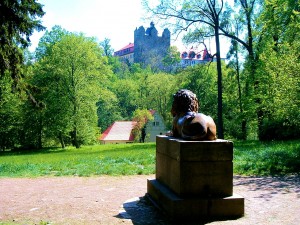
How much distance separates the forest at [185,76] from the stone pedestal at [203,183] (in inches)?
340

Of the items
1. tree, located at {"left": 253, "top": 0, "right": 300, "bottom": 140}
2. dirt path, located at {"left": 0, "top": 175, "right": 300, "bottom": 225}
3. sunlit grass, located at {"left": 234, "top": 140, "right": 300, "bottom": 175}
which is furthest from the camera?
tree, located at {"left": 253, "top": 0, "right": 300, "bottom": 140}

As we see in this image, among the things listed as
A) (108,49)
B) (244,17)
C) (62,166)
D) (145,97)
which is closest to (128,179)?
(62,166)

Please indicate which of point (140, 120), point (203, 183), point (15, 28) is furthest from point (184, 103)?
point (140, 120)

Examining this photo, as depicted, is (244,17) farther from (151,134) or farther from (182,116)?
(151,134)

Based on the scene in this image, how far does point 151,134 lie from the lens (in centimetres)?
7000

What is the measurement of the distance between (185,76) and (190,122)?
94.3 feet

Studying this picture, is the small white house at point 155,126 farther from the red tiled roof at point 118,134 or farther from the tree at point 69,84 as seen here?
the tree at point 69,84

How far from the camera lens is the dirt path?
631 centimetres

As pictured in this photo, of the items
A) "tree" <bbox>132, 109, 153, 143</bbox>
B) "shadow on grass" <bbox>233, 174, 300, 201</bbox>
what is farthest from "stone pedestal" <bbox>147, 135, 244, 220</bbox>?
"tree" <bbox>132, 109, 153, 143</bbox>

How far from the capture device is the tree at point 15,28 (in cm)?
1287

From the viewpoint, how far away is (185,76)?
34875mm

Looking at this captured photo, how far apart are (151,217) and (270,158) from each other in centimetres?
920

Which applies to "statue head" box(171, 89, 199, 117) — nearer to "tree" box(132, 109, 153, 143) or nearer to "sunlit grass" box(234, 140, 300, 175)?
"sunlit grass" box(234, 140, 300, 175)

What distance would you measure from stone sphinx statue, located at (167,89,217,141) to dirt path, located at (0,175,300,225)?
57.6 inches
